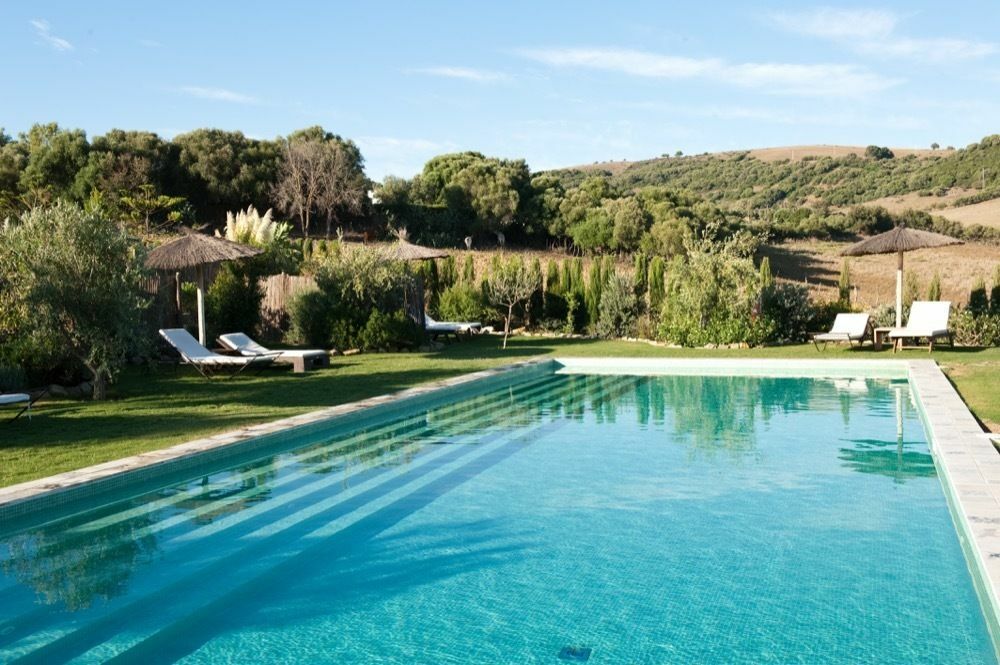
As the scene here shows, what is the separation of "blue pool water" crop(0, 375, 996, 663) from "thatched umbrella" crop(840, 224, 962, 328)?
9.67m

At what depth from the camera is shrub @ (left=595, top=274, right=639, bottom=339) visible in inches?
804

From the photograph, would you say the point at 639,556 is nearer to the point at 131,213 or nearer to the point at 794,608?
the point at 794,608

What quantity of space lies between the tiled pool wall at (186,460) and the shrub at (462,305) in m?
10.8

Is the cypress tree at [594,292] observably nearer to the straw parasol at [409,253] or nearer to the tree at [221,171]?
the straw parasol at [409,253]

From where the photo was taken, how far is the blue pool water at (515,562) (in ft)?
12.4

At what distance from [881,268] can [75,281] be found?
3339cm

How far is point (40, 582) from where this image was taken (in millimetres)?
4496

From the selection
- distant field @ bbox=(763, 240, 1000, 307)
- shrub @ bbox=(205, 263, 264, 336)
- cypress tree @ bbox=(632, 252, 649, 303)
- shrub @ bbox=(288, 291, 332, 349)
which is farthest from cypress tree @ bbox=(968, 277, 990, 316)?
shrub @ bbox=(205, 263, 264, 336)

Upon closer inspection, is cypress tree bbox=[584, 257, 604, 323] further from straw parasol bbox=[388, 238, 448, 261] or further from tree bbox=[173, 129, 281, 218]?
tree bbox=[173, 129, 281, 218]

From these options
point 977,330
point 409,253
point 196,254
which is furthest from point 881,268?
point 196,254

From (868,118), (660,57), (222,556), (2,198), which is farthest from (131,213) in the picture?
(222,556)

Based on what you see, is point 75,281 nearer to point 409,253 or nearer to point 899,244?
point 409,253

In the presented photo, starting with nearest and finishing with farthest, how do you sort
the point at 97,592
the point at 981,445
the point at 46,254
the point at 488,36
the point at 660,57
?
1. the point at 97,592
2. the point at 981,445
3. the point at 46,254
4. the point at 488,36
5. the point at 660,57

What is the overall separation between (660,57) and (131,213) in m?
19.6
